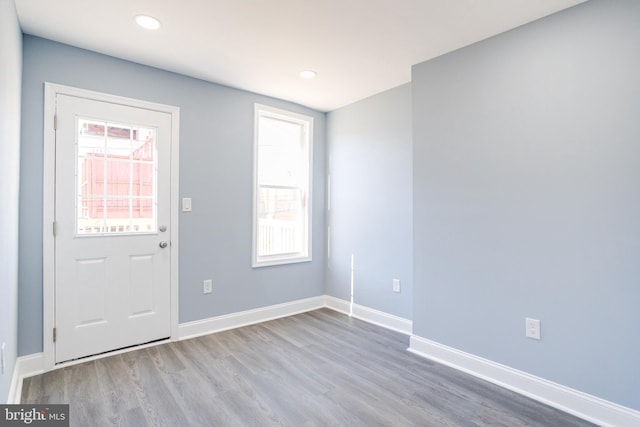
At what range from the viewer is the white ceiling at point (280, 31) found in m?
2.05

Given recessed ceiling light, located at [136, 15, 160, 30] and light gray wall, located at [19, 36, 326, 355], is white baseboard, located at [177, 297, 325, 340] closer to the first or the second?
light gray wall, located at [19, 36, 326, 355]

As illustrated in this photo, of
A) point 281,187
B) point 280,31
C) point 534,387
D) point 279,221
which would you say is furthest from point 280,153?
point 534,387

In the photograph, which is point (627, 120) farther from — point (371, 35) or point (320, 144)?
point (320, 144)

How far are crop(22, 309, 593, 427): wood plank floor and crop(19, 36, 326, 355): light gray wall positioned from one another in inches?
19.8

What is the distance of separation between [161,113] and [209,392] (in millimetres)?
2364

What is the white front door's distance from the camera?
2.53 m

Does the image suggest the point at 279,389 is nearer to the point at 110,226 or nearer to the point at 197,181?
the point at 110,226

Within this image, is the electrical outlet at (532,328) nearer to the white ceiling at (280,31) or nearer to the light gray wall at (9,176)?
the white ceiling at (280,31)

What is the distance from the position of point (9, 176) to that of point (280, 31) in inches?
75.4

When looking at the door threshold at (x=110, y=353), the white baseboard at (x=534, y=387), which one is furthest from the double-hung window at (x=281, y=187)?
the white baseboard at (x=534, y=387)

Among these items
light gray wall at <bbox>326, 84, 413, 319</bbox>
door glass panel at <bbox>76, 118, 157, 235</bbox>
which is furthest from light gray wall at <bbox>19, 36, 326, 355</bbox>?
light gray wall at <bbox>326, 84, 413, 319</bbox>

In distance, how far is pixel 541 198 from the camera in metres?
2.15

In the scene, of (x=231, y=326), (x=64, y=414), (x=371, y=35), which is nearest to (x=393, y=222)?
(x=371, y=35)

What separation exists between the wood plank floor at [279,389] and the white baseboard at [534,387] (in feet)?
0.26
